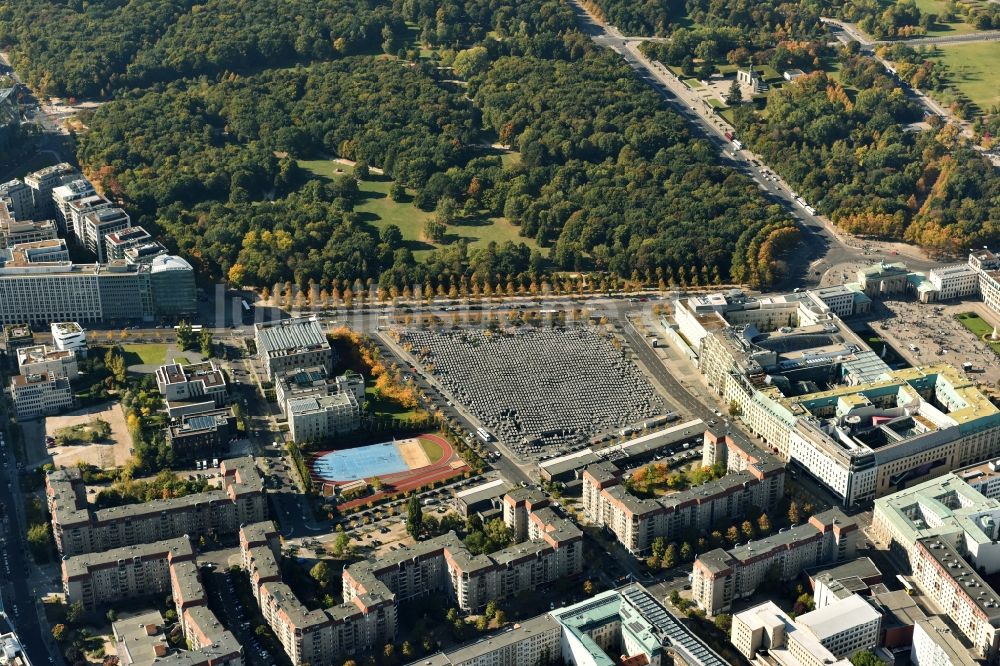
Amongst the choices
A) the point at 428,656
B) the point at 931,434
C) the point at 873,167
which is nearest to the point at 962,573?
the point at 931,434

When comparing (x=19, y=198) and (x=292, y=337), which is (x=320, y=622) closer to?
(x=292, y=337)

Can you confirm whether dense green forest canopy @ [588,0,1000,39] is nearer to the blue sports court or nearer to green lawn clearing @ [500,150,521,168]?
green lawn clearing @ [500,150,521,168]

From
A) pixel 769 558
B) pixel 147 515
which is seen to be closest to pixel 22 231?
pixel 147 515

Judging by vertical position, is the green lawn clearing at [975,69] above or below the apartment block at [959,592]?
above

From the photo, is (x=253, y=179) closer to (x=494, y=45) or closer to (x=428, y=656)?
(x=494, y=45)

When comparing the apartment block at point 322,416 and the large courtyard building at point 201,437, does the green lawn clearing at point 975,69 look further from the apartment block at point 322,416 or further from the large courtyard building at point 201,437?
the large courtyard building at point 201,437

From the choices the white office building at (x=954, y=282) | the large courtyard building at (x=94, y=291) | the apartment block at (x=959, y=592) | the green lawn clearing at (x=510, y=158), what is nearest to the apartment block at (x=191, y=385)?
the large courtyard building at (x=94, y=291)
